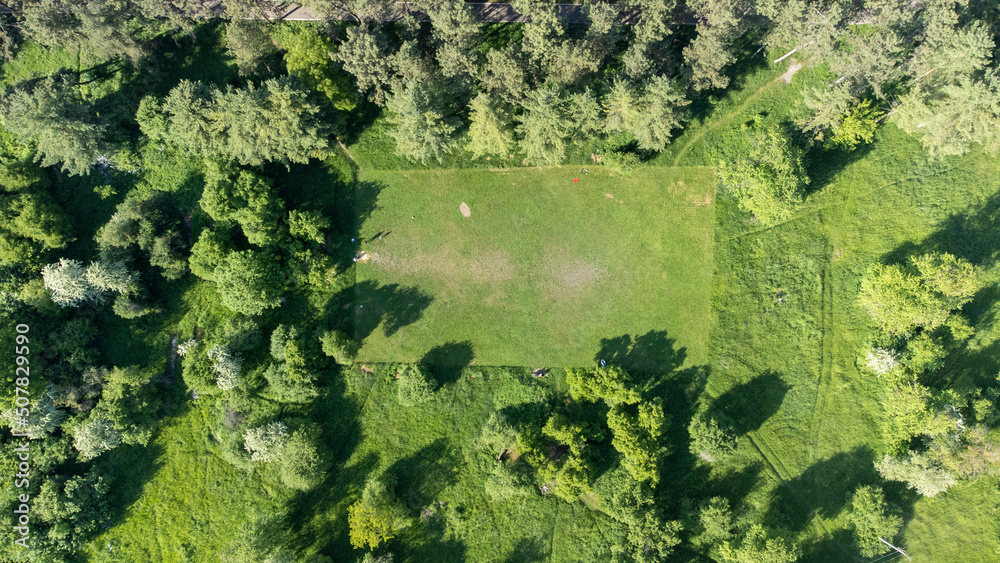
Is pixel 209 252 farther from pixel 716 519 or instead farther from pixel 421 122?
pixel 716 519

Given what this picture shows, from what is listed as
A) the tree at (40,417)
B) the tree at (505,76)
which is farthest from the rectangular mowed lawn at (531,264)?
the tree at (40,417)

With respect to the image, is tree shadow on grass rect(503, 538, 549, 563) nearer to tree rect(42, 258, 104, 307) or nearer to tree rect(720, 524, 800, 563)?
tree rect(720, 524, 800, 563)

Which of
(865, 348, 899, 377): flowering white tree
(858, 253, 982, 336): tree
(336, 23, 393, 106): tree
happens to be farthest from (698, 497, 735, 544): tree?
(336, 23, 393, 106): tree

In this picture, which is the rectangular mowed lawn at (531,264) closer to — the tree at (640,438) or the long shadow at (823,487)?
the tree at (640,438)

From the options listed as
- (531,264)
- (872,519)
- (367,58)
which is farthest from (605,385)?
(367,58)

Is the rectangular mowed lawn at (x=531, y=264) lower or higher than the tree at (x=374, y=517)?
higher

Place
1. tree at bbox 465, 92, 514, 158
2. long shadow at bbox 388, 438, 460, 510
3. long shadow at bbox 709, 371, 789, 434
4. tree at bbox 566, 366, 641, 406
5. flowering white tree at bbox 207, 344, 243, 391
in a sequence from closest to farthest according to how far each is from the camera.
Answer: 1. tree at bbox 465, 92, 514, 158
2. tree at bbox 566, 366, 641, 406
3. flowering white tree at bbox 207, 344, 243, 391
4. long shadow at bbox 709, 371, 789, 434
5. long shadow at bbox 388, 438, 460, 510
